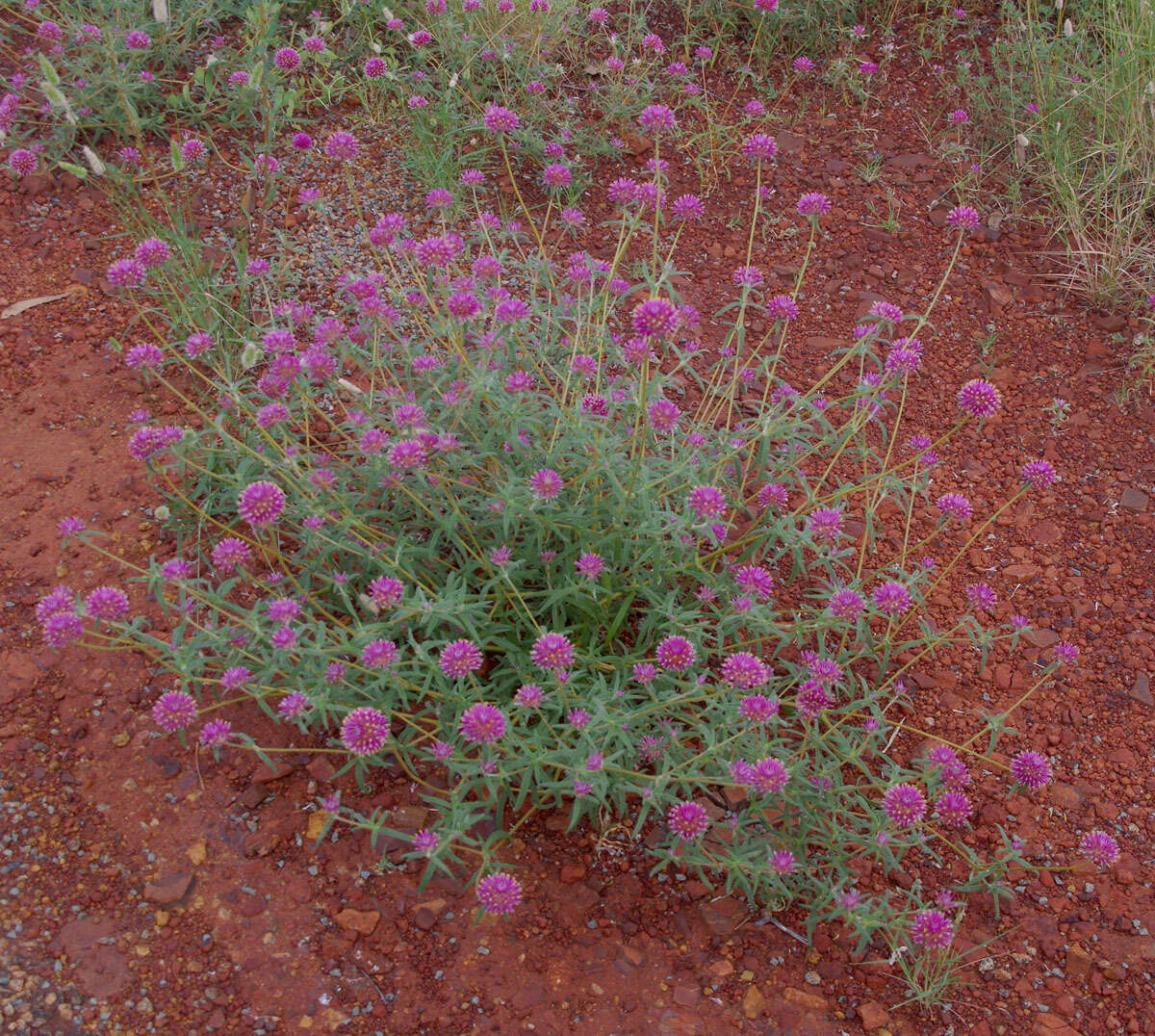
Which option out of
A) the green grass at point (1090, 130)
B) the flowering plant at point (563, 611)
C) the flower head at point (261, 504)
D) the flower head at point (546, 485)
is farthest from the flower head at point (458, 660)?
the green grass at point (1090, 130)

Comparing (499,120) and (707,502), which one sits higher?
(499,120)

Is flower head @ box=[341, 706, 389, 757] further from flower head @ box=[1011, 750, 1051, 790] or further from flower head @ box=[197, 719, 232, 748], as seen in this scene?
flower head @ box=[1011, 750, 1051, 790]

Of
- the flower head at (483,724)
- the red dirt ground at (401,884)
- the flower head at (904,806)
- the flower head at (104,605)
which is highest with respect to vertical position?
the flower head at (483,724)

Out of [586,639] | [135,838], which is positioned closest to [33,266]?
[135,838]

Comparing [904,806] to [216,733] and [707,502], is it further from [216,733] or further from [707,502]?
[216,733]

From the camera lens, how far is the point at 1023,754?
2.68 m

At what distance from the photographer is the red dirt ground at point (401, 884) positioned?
2.47m

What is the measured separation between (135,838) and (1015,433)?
11.2 feet

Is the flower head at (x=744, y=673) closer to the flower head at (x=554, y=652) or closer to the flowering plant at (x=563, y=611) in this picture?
the flowering plant at (x=563, y=611)

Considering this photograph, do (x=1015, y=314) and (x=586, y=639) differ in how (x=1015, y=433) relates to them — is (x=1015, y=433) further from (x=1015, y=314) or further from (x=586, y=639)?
(x=586, y=639)

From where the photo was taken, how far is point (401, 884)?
2.68 m

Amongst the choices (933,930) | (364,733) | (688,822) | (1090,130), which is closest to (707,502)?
(688,822)

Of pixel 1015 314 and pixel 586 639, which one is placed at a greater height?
pixel 1015 314

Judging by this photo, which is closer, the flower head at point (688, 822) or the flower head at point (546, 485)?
the flower head at point (688, 822)
